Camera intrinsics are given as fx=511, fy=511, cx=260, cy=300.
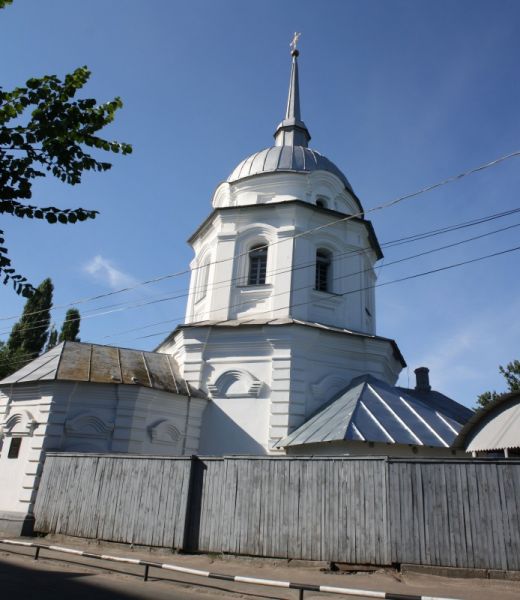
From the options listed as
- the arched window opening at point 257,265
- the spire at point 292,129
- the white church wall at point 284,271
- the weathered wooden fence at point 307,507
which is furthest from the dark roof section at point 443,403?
the spire at point 292,129

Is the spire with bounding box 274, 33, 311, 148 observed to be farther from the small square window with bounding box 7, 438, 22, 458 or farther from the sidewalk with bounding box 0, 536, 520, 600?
the sidewalk with bounding box 0, 536, 520, 600

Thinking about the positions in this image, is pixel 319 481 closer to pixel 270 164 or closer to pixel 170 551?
pixel 170 551

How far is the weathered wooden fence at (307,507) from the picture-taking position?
8.84 meters

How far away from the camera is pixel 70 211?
5.22 m

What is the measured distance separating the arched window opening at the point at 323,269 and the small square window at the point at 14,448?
1089 cm

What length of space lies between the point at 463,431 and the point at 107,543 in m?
8.35

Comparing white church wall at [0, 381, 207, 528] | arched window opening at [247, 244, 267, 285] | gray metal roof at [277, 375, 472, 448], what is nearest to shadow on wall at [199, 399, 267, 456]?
white church wall at [0, 381, 207, 528]

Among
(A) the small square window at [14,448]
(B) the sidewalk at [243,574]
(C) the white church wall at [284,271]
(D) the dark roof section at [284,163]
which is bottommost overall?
(B) the sidewalk at [243,574]

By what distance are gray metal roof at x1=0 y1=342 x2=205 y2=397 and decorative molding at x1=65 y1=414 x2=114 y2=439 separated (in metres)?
1.10

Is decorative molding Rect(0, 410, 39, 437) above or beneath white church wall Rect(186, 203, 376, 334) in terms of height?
beneath

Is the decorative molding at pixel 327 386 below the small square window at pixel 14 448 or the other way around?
the other way around

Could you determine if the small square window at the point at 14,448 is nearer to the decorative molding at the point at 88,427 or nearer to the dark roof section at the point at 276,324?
the decorative molding at the point at 88,427

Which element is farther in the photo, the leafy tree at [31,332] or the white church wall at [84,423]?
the leafy tree at [31,332]

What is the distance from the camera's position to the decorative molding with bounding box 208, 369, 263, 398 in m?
15.9
